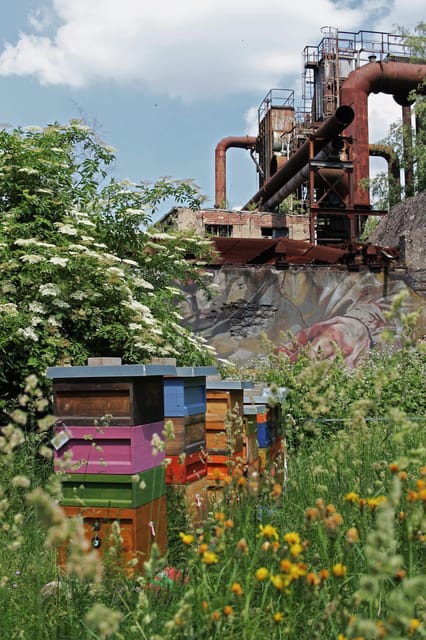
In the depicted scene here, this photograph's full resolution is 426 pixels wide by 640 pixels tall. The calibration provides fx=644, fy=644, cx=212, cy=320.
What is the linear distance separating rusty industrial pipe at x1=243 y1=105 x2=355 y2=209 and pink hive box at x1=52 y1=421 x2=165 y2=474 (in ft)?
52.4

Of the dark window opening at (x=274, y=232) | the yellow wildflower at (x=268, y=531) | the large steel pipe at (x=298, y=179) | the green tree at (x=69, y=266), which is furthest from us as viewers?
the dark window opening at (x=274, y=232)

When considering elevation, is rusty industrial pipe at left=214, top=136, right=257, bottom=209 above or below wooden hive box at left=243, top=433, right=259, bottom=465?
above

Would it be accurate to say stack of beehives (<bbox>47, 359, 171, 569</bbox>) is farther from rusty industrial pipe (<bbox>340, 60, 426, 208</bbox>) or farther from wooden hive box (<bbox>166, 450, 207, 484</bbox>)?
rusty industrial pipe (<bbox>340, 60, 426, 208</bbox>)

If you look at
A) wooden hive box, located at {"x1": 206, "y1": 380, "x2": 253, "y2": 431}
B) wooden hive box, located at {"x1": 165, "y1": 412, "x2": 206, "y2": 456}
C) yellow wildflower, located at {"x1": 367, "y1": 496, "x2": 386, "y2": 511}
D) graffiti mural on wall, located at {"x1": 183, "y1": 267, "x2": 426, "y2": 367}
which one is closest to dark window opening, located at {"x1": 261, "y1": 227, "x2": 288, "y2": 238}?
graffiti mural on wall, located at {"x1": 183, "y1": 267, "x2": 426, "y2": 367}

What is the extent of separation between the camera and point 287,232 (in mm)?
22984

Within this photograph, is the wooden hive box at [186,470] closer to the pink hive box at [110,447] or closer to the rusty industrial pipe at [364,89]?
the pink hive box at [110,447]

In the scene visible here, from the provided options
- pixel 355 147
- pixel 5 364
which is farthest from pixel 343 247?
pixel 5 364

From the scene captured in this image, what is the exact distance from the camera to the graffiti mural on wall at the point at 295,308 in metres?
14.7

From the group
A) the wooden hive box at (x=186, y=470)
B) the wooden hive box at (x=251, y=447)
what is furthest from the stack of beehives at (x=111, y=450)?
Answer: the wooden hive box at (x=251, y=447)

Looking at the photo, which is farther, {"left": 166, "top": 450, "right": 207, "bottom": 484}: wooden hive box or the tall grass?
{"left": 166, "top": 450, "right": 207, "bottom": 484}: wooden hive box

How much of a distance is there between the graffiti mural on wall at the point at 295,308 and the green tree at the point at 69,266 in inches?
257

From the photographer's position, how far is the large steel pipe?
66.3ft

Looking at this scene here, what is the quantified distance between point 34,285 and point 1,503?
476 centimetres

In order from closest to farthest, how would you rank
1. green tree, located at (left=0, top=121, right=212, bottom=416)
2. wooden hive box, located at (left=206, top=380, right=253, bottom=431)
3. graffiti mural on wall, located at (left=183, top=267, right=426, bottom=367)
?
wooden hive box, located at (left=206, top=380, right=253, bottom=431) < green tree, located at (left=0, top=121, right=212, bottom=416) < graffiti mural on wall, located at (left=183, top=267, right=426, bottom=367)
